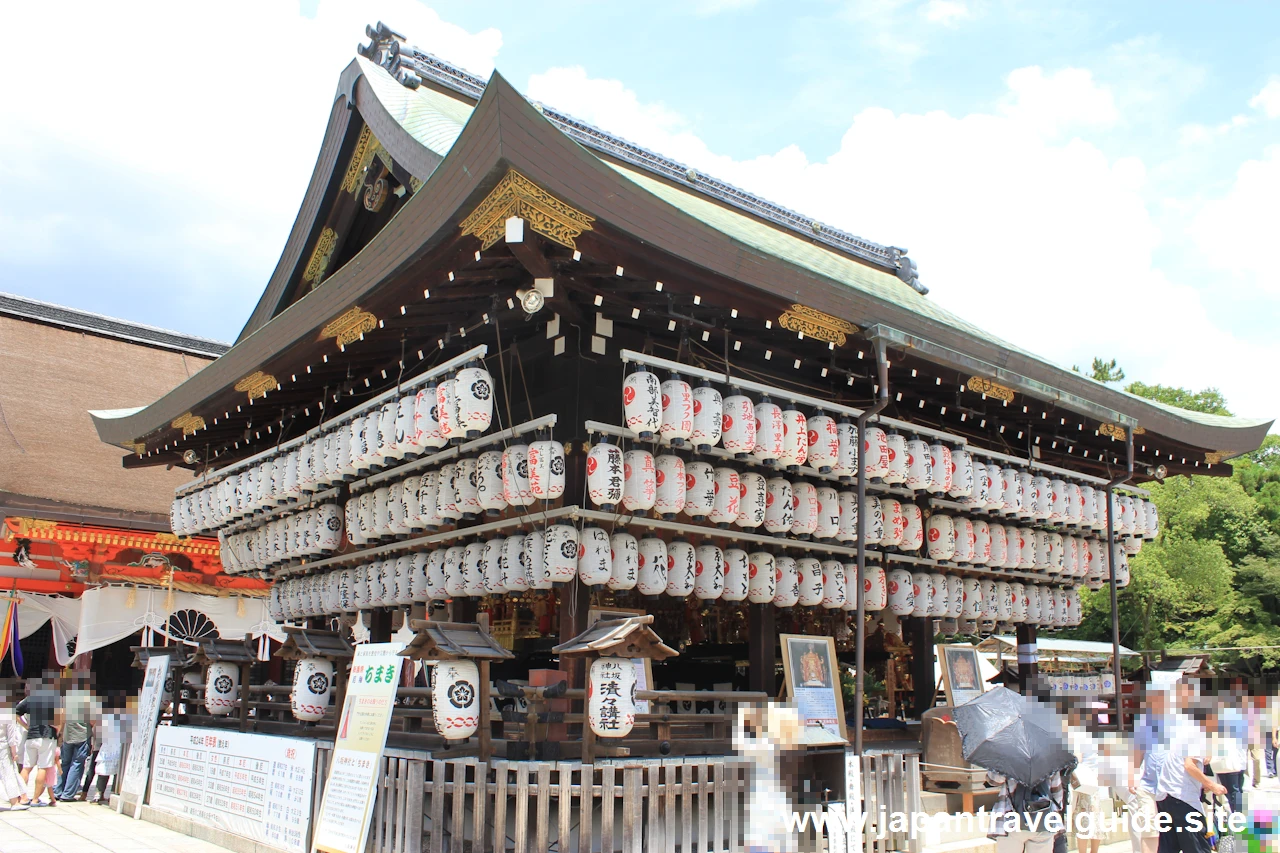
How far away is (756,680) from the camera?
10656 millimetres

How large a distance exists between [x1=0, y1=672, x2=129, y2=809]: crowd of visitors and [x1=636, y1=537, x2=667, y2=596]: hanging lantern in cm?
861

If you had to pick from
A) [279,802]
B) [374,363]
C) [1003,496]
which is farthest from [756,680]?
[374,363]

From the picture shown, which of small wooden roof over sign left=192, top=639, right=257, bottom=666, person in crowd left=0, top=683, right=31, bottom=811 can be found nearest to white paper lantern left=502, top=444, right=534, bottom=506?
small wooden roof over sign left=192, top=639, right=257, bottom=666

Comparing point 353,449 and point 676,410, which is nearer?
point 676,410

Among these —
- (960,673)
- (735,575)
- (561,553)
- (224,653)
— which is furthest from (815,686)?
(224,653)

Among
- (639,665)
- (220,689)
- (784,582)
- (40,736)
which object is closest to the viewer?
(639,665)

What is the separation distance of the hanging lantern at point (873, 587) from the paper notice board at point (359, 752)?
19.3 ft

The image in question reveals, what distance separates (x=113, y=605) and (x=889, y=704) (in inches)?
571

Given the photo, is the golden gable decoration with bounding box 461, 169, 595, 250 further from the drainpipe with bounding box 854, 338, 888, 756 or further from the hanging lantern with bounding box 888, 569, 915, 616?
the hanging lantern with bounding box 888, 569, 915, 616

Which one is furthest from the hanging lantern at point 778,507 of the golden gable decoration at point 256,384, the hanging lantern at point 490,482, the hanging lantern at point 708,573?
the golden gable decoration at point 256,384

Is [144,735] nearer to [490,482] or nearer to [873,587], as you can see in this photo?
[490,482]

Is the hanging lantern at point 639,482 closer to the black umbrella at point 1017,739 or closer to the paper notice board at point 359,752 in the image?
the paper notice board at point 359,752

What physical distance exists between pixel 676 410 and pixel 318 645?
4362 millimetres

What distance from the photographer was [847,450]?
10.2 metres
